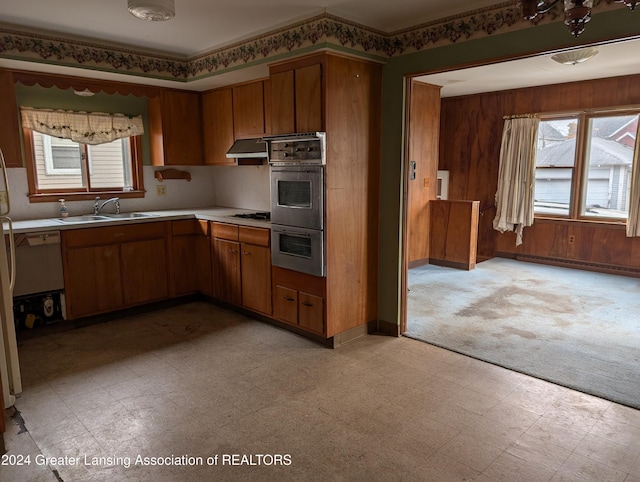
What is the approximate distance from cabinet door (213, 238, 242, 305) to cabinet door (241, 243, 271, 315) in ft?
0.32

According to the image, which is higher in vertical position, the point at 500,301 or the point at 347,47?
the point at 347,47

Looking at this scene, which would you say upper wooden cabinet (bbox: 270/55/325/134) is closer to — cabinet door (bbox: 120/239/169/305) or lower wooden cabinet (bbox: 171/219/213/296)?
lower wooden cabinet (bbox: 171/219/213/296)

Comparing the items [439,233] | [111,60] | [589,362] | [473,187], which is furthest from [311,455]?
[473,187]

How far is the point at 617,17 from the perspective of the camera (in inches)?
94.3

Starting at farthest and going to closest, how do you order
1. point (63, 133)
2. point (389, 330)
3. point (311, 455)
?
point (63, 133)
point (389, 330)
point (311, 455)

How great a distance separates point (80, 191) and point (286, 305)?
97.5 inches

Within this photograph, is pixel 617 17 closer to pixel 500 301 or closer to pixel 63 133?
pixel 500 301

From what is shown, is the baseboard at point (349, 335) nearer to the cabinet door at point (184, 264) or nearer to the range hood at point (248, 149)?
the range hood at point (248, 149)

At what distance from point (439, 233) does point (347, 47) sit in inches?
141

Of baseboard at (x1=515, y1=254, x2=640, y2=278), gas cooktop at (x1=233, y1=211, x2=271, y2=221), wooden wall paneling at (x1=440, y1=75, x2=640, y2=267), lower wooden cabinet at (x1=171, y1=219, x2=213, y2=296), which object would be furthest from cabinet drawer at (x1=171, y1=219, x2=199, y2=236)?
baseboard at (x1=515, y1=254, x2=640, y2=278)

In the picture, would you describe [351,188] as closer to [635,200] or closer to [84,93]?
[84,93]

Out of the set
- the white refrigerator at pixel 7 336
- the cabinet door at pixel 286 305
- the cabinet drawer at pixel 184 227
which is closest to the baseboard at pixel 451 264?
the cabinet door at pixel 286 305

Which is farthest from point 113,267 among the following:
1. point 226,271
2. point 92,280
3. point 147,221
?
point 226,271

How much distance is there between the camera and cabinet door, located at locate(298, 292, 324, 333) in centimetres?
338
